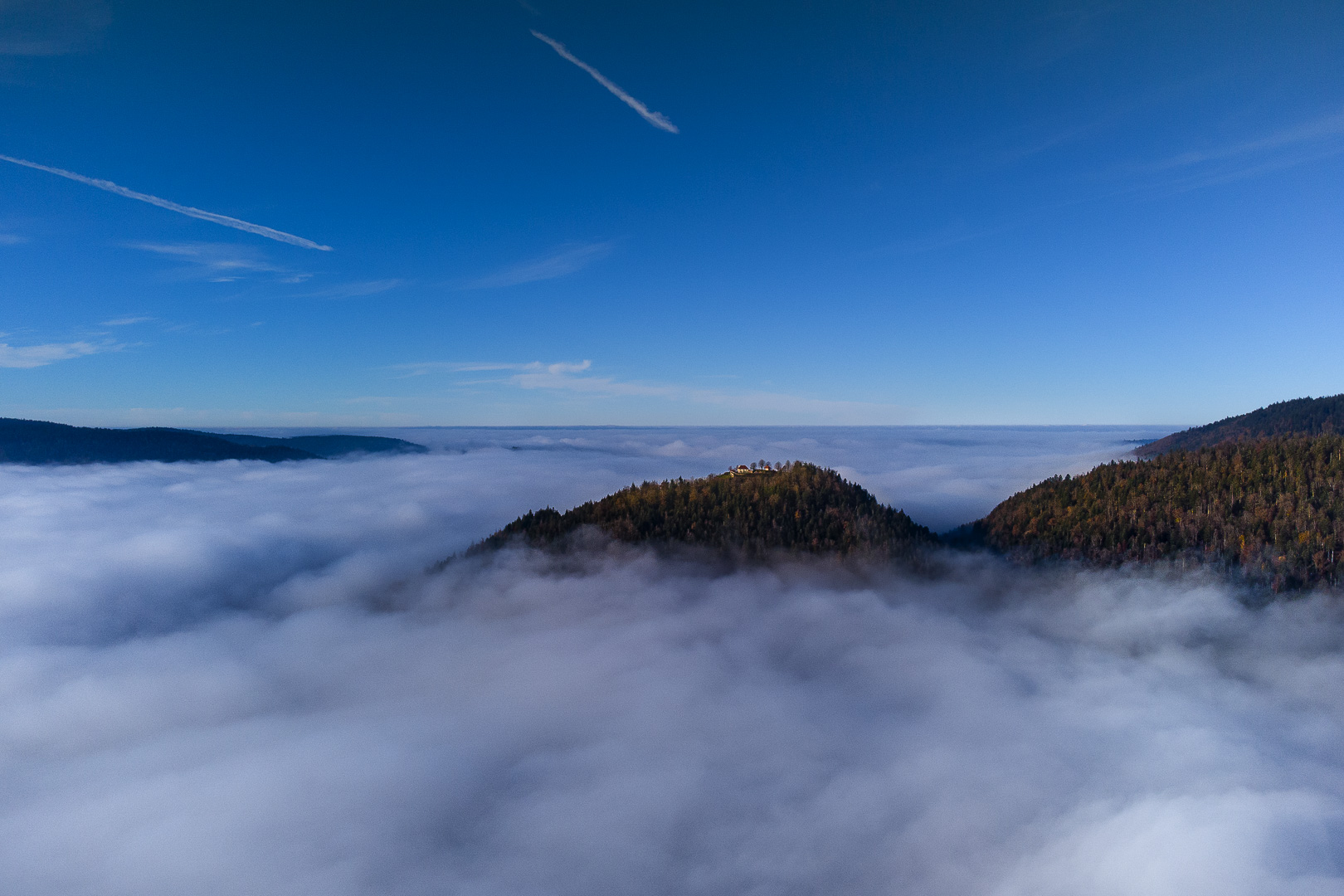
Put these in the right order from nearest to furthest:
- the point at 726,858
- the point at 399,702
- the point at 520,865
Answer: the point at 726,858 < the point at 520,865 < the point at 399,702

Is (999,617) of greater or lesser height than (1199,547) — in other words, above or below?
below

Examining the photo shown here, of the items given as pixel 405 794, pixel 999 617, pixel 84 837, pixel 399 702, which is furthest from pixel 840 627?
pixel 84 837

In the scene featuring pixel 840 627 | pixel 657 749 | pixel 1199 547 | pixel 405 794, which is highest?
pixel 1199 547

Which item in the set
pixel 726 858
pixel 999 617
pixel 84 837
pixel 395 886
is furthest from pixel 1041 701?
pixel 84 837

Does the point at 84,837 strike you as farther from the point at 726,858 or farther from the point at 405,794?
the point at 726,858

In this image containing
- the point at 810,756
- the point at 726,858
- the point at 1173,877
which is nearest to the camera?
the point at 1173,877

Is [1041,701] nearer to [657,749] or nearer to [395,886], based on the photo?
[657,749]

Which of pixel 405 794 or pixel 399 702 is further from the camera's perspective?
pixel 399 702
